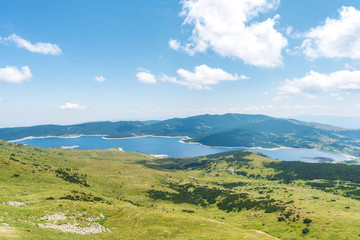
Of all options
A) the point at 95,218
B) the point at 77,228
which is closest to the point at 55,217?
the point at 77,228

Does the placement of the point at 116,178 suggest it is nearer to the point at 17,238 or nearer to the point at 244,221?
the point at 244,221

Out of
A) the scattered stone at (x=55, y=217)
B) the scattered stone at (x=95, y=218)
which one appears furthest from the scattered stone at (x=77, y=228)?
the scattered stone at (x=55, y=217)

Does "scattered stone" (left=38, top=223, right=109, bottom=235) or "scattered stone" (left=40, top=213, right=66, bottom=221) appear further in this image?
"scattered stone" (left=40, top=213, right=66, bottom=221)

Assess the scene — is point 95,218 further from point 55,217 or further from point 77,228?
point 55,217

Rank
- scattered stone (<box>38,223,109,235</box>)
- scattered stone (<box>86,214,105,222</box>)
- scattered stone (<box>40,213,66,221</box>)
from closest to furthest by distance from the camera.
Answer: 1. scattered stone (<box>38,223,109,235</box>)
2. scattered stone (<box>40,213,66,221</box>)
3. scattered stone (<box>86,214,105,222</box>)

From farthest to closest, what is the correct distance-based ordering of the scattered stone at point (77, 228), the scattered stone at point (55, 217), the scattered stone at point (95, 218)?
the scattered stone at point (95, 218)
the scattered stone at point (55, 217)
the scattered stone at point (77, 228)

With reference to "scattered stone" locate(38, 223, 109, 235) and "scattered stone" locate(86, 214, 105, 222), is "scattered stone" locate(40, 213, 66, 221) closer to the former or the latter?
"scattered stone" locate(38, 223, 109, 235)

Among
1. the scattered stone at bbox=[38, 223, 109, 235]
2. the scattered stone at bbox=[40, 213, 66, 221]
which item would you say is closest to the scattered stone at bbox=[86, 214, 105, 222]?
the scattered stone at bbox=[38, 223, 109, 235]

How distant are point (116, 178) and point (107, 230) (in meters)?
117

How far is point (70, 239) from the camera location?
29.2 m

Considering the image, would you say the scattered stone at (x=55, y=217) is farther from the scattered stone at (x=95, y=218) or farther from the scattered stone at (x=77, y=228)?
the scattered stone at (x=95, y=218)

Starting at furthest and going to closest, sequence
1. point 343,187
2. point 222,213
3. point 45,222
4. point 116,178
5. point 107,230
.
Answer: point 343,187 < point 116,178 < point 222,213 < point 107,230 < point 45,222

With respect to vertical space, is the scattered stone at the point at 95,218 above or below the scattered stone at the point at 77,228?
below

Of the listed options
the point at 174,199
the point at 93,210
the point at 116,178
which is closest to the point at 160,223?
the point at 93,210
